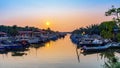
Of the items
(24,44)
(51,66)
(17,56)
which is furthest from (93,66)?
(24,44)

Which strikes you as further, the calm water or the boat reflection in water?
the calm water

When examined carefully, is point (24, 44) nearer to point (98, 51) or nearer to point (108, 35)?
point (98, 51)

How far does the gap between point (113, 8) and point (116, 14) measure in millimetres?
589

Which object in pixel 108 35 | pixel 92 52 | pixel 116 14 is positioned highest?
pixel 116 14

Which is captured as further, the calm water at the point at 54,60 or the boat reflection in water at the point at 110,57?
the calm water at the point at 54,60

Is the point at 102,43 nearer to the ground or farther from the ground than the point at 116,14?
nearer to the ground

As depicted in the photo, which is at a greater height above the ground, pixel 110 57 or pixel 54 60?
pixel 110 57

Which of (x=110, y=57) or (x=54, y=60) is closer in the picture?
(x=110, y=57)

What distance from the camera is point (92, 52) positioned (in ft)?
166

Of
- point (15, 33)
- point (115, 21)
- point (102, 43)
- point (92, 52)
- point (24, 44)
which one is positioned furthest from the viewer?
point (15, 33)

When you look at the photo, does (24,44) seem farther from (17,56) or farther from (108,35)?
(108,35)

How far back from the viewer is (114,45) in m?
53.1

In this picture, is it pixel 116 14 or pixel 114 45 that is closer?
pixel 116 14

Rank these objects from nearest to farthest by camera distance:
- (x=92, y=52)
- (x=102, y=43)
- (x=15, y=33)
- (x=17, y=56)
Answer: (x=17, y=56) → (x=92, y=52) → (x=102, y=43) → (x=15, y=33)
